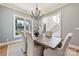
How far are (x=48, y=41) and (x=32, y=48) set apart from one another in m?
0.31

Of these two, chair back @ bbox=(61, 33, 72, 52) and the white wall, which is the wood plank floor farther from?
chair back @ bbox=(61, 33, 72, 52)

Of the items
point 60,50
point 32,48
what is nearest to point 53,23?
point 60,50

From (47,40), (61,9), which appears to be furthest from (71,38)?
(61,9)

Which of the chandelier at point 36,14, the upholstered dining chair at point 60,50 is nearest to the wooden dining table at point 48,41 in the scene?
the upholstered dining chair at point 60,50

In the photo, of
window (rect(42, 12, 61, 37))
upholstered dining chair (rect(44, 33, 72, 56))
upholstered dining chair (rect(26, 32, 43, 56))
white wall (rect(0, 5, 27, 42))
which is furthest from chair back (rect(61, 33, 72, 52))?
white wall (rect(0, 5, 27, 42))

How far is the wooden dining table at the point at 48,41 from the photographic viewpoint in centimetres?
176

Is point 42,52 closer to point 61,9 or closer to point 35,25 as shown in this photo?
point 35,25

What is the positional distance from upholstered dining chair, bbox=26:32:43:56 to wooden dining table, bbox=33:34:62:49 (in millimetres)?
75

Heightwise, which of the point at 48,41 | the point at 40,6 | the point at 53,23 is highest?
the point at 40,6

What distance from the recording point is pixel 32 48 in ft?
6.06

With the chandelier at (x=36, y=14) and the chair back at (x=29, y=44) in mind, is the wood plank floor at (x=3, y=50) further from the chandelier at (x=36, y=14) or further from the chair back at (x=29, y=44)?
the chandelier at (x=36, y=14)

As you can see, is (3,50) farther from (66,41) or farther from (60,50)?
(66,41)

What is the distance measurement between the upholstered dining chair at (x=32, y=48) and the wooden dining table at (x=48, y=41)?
75mm

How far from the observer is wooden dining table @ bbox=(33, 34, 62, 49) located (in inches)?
69.3
